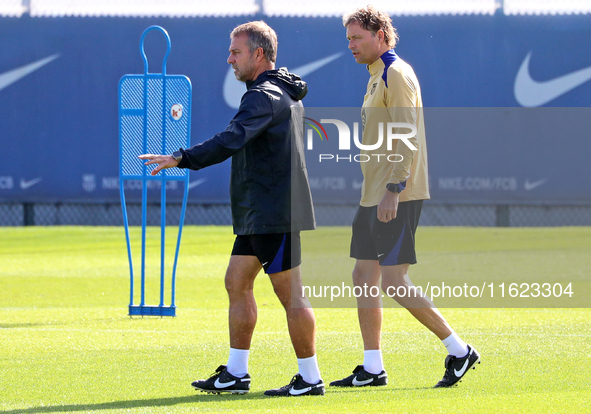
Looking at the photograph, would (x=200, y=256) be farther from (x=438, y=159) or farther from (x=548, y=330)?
(x=548, y=330)

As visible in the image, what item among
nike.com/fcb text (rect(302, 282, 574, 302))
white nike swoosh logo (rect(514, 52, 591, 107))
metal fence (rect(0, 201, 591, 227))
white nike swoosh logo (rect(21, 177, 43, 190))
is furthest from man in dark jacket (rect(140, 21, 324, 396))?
white nike swoosh logo (rect(514, 52, 591, 107))

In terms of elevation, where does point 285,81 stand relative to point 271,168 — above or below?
above

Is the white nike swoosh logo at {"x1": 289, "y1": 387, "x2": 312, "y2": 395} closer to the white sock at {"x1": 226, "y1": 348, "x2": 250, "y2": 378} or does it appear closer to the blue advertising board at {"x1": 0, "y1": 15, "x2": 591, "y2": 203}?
the white sock at {"x1": 226, "y1": 348, "x2": 250, "y2": 378}

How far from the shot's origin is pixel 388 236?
4.02m

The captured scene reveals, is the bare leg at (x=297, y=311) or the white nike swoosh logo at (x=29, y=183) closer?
the bare leg at (x=297, y=311)

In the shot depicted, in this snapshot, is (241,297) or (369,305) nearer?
(241,297)

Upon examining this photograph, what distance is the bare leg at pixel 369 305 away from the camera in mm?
4191

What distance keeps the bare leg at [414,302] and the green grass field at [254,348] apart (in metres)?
0.30

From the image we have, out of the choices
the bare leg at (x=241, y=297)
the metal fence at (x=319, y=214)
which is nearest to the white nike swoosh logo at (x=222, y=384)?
the bare leg at (x=241, y=297)

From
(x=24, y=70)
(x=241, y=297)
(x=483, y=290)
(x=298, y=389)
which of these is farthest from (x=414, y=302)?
(x=24, y=70)

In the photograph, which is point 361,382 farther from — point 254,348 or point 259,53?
point 259,53

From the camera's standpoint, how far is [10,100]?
17.0 m

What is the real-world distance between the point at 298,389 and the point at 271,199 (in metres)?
0.89

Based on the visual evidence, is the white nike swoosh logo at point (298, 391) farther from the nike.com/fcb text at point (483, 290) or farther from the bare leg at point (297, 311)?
the nike.com/fcb text at point (483, 290)
